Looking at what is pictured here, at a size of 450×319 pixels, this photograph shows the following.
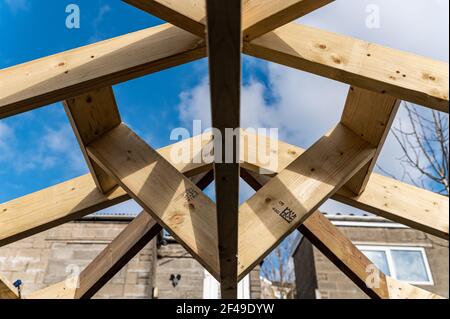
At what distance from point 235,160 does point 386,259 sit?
21.9 ft

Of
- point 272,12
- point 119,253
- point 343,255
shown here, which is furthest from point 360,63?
point 119,253

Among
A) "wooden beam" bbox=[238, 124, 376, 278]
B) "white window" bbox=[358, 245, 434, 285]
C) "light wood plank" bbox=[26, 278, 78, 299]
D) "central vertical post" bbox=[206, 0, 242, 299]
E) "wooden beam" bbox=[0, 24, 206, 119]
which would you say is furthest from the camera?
"white window" bbox=[358, 245, 434, 285]

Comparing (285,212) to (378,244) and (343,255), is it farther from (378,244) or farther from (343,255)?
(378,244)

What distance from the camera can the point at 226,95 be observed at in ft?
3.59

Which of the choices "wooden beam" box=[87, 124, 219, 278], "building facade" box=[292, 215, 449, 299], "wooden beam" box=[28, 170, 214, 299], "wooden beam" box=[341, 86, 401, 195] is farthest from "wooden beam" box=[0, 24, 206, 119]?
"building facade" box=[292, 215, 449, 299]

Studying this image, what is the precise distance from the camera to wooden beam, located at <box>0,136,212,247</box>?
2.41 meters

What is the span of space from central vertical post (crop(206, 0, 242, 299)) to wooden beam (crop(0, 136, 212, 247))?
3.75 ft

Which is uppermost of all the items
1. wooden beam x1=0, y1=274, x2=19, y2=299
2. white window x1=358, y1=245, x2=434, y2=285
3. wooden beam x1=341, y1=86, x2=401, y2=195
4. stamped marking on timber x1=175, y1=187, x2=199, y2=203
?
white window x1=358, y1=245, x2=434, y2=285

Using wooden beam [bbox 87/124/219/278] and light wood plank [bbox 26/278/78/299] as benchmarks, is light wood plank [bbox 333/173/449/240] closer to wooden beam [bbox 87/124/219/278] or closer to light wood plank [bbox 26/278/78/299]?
wooden beam [bbox 87/124/219/278]

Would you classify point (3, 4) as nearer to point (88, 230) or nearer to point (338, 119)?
point (338, 119)

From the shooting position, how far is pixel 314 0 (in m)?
1.34

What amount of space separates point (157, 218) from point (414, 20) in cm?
316

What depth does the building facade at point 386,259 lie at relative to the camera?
6910 millimetres
